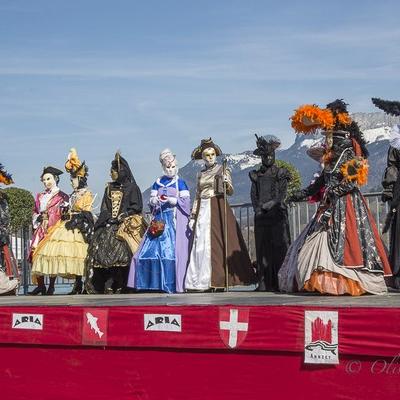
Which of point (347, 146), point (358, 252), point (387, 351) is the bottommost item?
point (387, 351)

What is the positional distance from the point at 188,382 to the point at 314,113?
2.86 m

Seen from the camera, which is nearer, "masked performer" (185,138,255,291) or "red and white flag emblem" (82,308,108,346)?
"red and white flag emblem" (82,308,108,346)

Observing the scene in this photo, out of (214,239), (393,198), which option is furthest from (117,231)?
(393,198)

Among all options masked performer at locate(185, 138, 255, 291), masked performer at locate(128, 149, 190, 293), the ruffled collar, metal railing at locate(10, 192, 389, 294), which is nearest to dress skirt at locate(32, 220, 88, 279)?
masked performer at locate(128, 149, 190, 293)

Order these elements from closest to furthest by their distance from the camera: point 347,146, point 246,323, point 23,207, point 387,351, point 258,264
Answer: point 387,351, point 246,323, point 347,146, point 258,264, point 23,207

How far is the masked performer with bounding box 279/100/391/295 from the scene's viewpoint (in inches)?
265

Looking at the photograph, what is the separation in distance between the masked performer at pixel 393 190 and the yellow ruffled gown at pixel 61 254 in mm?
4124

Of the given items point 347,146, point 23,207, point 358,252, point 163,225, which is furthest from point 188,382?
point 23,207

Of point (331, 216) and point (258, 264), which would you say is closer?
point (331, 216)

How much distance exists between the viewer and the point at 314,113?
7297 millimetres

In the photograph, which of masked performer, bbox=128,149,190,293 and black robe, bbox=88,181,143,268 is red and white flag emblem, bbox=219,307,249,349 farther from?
black robe, bbox=88,181,143,268

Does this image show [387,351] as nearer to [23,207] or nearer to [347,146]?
[347,146]

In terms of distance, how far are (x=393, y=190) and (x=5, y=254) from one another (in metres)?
5.29

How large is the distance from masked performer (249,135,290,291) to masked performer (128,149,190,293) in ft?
3.63
